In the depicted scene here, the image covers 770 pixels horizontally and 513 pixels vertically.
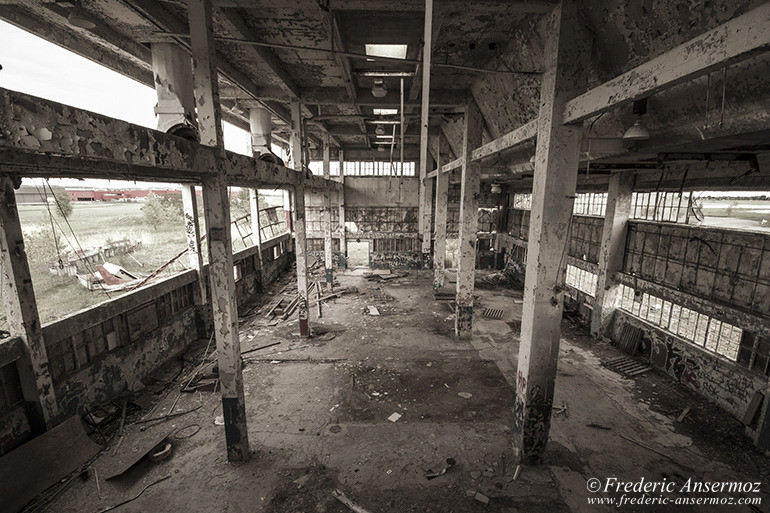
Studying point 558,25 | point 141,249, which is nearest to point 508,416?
point 558,25

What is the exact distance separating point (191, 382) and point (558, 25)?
9257 millimetres

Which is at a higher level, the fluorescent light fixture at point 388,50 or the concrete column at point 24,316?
the fluorescent light fixture at point 388,50

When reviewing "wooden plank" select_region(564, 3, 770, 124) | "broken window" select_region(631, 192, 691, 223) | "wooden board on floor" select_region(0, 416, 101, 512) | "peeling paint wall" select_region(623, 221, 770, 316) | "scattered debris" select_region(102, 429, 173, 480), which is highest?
"wooden plank" select_region(564, 3, 770, 124)

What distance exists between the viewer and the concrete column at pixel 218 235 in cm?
384

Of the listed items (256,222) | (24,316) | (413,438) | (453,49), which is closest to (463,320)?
(413,438)

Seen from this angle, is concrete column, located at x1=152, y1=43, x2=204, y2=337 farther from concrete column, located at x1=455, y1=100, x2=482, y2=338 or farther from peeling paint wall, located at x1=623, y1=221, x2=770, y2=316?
peeling paint wall, located at x1=623, y1=221, x2=770, y2=316

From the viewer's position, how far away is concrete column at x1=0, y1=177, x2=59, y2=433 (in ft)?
14.8

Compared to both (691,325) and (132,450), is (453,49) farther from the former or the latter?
(132,450)

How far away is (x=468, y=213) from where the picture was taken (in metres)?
8.59

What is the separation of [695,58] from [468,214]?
626cm

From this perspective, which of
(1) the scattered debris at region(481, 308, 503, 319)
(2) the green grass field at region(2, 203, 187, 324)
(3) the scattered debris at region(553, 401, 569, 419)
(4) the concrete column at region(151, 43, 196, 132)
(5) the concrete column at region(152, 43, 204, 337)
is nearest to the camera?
(5) the concrete column at region(152, 43, 204, 337)

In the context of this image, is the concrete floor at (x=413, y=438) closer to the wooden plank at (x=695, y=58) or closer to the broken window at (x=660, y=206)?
the broken window at (x=660, y=206)

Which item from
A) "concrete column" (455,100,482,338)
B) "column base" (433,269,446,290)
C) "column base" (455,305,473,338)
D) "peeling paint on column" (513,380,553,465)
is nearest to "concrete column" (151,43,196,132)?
"concrete column" (455,100,482,338)

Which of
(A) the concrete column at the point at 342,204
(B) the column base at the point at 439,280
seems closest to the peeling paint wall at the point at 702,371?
(B) the column base at the point at 439,280
